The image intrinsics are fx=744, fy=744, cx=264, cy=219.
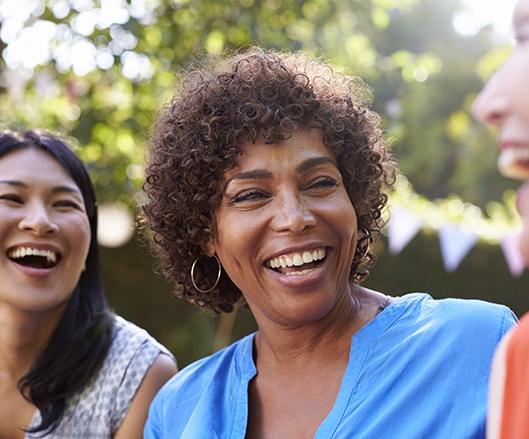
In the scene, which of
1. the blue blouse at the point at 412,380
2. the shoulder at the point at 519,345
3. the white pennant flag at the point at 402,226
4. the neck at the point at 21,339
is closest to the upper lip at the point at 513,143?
the shoulder at the point at 519,345

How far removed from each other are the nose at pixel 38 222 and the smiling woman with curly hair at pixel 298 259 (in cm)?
56

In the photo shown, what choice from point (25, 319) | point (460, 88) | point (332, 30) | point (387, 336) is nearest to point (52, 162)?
point (25, 319)

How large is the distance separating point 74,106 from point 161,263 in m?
3.93

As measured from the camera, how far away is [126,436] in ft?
9.70

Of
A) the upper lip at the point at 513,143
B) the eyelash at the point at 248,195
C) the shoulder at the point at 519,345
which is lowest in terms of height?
the shoulder at the point at 519,345

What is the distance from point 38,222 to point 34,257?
8.5 inches

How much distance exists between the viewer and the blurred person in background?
Answer: 3.35 feet

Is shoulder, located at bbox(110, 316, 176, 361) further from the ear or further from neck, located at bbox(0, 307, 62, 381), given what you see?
the ear

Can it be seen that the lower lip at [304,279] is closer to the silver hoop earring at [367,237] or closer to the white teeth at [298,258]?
the white teeth at [298,258]

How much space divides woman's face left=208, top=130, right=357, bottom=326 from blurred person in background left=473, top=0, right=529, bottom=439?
3.50ft

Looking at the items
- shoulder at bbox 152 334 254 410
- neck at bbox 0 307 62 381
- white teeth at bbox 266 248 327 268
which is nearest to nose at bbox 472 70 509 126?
white teeth at bbox 266 248 327 268

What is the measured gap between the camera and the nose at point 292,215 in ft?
6.89

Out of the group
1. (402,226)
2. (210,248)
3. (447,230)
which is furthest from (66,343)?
(447,230)

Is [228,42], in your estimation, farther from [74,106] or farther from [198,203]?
[198,203]
